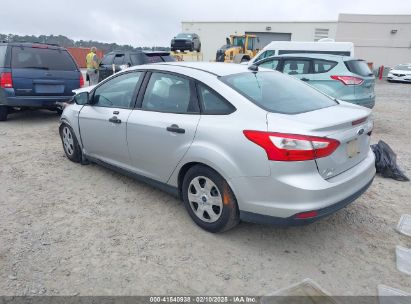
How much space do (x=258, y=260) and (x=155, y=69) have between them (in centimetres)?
230

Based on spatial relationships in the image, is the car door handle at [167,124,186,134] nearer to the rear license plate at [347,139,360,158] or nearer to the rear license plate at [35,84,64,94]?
the rear license plate at [347,139,360,158]

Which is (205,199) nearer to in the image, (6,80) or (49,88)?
(49,88)

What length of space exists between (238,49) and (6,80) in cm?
1746

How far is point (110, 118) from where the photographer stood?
4078 mm

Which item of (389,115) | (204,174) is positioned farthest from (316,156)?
(389,115)

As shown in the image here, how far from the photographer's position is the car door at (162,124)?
327cm

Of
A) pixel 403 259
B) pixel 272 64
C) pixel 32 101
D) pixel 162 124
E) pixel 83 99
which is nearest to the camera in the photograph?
pixel 403 259

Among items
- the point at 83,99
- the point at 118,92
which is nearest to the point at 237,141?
the point at 118,92

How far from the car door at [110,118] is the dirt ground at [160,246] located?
0.47 metres

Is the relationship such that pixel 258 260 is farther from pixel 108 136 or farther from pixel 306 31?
pixel 306 31

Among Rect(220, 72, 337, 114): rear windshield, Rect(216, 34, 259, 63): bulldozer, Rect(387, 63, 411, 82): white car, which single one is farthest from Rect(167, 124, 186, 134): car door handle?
Rect(387, 63, 411, 82): white car

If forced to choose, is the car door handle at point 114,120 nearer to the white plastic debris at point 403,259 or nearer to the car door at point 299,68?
the white plastic debris at point 403,259

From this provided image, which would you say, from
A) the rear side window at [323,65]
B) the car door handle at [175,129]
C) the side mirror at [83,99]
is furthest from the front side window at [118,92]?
the rear side window at [323,65]

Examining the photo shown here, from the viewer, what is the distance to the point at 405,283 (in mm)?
2643
